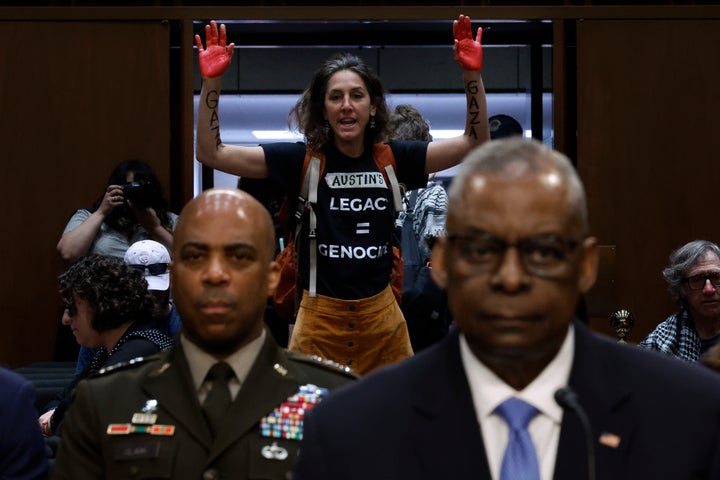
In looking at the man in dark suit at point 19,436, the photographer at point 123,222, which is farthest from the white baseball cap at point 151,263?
the man in dark suit at point 19,436

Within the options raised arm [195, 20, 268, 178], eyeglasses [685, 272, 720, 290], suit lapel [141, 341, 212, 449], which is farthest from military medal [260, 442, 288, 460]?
eyeglasses [685, 272, 720, 290]

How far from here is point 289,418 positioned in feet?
8.61

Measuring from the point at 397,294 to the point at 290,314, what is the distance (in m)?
0.41

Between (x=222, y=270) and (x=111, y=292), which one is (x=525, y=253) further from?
(x=111, y=292)

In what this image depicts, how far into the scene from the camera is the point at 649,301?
6875 millimetres

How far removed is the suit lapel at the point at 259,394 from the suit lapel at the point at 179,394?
1.9 inches

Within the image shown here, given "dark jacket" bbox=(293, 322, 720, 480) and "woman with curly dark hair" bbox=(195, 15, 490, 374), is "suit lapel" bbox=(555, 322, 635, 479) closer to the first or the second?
"dark jacket" bbox=(293, 322, 720, 480)

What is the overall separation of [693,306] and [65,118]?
3.68m

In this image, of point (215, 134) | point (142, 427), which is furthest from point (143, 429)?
point (215, 134)

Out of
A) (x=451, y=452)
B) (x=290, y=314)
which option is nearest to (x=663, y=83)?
(x=290, y=314)

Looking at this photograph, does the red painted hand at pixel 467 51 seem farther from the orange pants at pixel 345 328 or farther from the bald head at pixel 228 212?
the bald head at pixel 228 212

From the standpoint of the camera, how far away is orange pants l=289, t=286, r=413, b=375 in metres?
4.21
